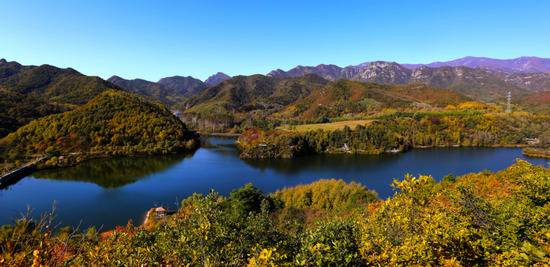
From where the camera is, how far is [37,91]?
15562cm

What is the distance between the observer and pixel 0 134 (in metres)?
80.8

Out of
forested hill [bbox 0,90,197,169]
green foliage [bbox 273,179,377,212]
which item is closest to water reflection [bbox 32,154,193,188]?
forested hill [bbox 0,90,197,169]

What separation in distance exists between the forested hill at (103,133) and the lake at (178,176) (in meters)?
7.02

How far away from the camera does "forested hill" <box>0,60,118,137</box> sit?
3649 inches

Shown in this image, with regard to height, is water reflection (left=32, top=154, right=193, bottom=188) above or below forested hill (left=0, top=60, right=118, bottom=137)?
below

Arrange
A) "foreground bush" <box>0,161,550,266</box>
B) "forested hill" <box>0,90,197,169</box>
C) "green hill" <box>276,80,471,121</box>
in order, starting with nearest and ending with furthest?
1. "foreground bush" <box>0,161,550,266</box>
2. "forested hill" <box>0,90,197,169</box>
3. "green hill" <box>276,80,471,121</box>

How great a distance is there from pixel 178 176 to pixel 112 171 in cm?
1530

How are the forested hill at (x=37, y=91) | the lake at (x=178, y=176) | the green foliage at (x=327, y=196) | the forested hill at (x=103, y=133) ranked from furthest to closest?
the forested hill at (x=37, y=91) < the forested hill at (x=103, y=133) < the lake at (x=178, y=176) < the green foliage at (x=327, y=196)

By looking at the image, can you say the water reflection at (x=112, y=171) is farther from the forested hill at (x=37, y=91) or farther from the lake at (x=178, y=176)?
the forested hill at (x=37, y=91)

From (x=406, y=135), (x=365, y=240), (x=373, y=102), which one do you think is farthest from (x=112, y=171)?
(x=373, y=102)

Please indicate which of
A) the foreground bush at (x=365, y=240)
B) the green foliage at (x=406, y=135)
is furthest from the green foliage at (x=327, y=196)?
the green foliage at (x=406, y=135)

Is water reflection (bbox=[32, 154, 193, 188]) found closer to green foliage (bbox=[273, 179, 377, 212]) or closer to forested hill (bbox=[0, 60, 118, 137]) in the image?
forested hill (bbox=[0, 60, 118, 137])

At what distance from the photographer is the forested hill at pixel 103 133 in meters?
77.4

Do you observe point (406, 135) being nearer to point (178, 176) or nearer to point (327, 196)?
point (178, 176)
